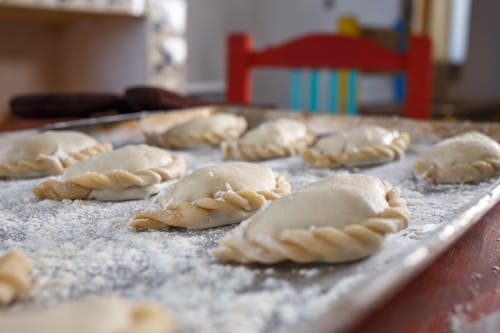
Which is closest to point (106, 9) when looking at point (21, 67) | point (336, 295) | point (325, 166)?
point (21, 67)

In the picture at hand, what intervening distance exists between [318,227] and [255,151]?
80cm

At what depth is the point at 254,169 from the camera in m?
1.17

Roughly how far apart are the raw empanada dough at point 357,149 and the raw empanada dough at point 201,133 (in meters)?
0.32

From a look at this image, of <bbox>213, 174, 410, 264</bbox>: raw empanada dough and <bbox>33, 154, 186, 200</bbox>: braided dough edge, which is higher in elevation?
<bbox>213, 174, 410, 264</bbox>: raw empanada dough

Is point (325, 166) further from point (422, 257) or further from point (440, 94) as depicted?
point (440, 94)

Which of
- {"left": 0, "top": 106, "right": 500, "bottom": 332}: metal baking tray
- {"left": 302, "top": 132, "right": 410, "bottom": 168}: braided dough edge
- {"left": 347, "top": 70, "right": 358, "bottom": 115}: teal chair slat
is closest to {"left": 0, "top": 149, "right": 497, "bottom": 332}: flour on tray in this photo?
{"left": 0, "top": 106, "right": 500, "bottom": 332}: metal baking tray

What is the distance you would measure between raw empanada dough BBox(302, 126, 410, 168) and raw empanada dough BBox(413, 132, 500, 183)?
6.0 inches

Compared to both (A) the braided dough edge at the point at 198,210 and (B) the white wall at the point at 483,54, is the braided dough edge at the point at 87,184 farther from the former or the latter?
(B) the white wall at the point at 483,54

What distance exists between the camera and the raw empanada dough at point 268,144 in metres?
1.63

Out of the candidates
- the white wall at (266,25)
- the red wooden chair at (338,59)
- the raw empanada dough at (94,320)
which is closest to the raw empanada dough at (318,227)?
the raw empanada dough at (94,320)

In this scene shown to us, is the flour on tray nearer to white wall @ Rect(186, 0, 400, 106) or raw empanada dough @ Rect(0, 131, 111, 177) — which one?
raw empanada dough @ Rect(0, 131, 111, 177)

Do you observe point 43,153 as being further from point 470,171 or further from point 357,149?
point 470,171

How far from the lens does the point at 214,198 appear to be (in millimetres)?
1043

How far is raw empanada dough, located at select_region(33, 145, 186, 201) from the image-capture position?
1.20 metres
